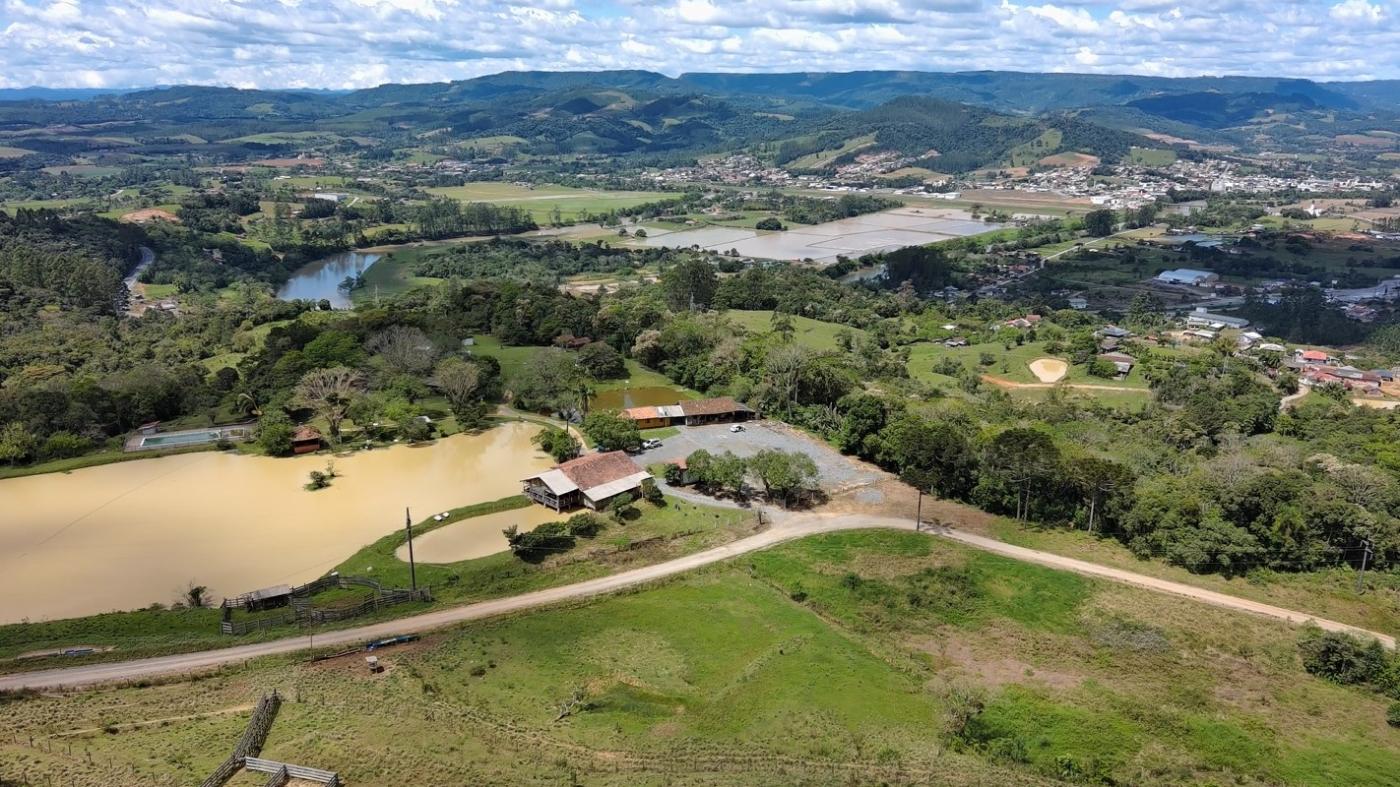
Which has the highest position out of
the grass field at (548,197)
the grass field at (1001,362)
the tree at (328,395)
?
the grass field at (548,197)

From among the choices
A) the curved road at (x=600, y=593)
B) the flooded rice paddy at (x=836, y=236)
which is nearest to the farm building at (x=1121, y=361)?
the curved road at (x=600, y=593)

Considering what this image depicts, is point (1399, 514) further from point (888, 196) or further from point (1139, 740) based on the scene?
point (888, 196)

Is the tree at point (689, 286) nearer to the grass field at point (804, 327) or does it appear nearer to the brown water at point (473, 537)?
the grass field at point (804, 327)

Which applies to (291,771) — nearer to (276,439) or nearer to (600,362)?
(276,439)

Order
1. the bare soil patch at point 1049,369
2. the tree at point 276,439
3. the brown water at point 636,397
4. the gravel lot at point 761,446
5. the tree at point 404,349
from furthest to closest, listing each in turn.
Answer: the bare soil patch at point 1049,369, the tree at point 404,349, the brown water at point 636,397, the tree at point 276,439, the gravel lot at point 761,446

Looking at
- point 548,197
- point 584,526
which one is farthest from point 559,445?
point 548,197

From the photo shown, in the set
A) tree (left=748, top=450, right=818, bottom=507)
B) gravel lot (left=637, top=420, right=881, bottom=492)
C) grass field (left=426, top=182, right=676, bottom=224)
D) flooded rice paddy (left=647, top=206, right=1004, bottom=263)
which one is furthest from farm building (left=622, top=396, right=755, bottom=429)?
grass field (left=426, top=182, right=676, bottom=224)

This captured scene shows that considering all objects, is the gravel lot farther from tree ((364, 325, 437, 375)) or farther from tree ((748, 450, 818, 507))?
tree ((364, 325, 437, 375))
